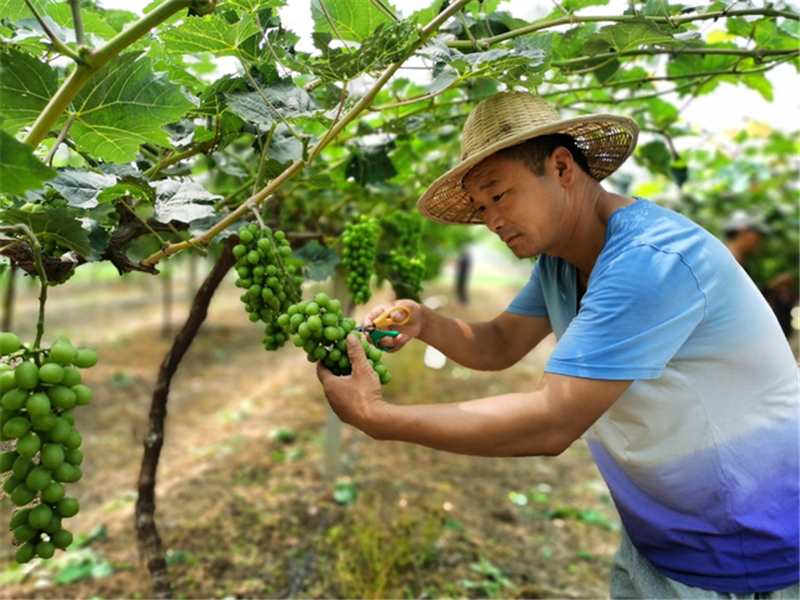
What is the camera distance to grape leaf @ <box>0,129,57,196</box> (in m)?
0.90

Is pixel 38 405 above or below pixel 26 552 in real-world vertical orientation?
above

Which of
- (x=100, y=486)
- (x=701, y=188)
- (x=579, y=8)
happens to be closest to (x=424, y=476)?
(x=100, y=486)

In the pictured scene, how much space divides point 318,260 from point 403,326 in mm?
546

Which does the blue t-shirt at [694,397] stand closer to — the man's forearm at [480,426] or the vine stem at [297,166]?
the man's forearm at [480,426]

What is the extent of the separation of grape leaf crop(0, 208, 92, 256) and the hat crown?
1018 mm

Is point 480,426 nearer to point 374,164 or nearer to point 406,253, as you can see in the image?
point 374,164

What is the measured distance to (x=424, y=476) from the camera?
456cm

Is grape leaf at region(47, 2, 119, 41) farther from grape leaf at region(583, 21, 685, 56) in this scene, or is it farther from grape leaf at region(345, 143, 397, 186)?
grape leaf at region(583, 21, 685, 56)

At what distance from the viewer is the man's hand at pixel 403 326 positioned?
1.73 meters

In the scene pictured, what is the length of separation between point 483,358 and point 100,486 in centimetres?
392

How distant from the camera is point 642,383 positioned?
4.80 feet

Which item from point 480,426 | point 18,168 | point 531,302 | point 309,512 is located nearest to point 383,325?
point 480,426

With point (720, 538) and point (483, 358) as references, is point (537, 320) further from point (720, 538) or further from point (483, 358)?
point (720, 538)

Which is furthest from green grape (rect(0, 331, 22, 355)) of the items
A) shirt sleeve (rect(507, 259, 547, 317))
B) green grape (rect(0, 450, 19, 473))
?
shirt sleeve (rect(507, 259, 547, 317))
